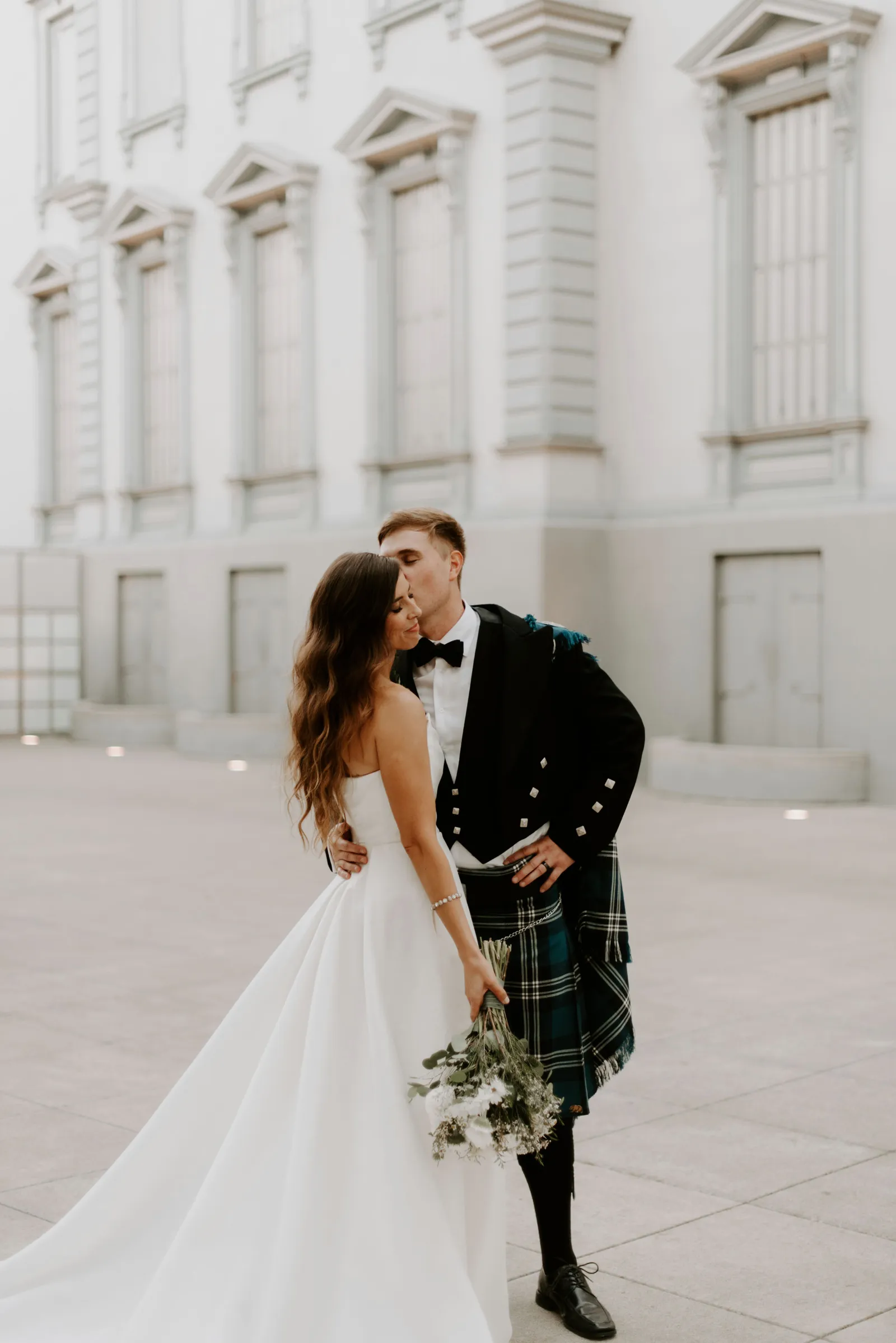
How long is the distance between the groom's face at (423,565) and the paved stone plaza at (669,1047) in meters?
1.67

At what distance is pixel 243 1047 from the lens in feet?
12.6

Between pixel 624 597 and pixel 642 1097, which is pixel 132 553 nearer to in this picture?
pixel 624 597

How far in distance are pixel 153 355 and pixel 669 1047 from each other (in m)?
19.9

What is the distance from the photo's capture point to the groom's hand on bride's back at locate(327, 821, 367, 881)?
12.3 ft

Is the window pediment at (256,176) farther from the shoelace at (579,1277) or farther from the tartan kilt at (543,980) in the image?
the shoelace at (579,1277)

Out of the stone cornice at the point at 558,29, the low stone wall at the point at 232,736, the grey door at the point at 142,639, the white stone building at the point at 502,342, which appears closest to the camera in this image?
the white stone building at the point at 502,342

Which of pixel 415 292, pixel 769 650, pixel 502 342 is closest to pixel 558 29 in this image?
pixel 502 342

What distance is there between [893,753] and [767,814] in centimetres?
165

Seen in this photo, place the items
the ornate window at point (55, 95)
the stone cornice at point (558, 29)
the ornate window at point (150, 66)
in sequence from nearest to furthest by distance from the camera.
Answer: the stone cornice at point (558, 29) < the ornate window at point (150, 66) < the ornate window at point (55, 95)

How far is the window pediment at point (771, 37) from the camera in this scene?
15.3 meters

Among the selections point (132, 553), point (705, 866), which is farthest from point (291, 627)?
point (705, 866)

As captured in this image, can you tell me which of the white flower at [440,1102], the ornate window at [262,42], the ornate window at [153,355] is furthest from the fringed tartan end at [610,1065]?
the ornate window at [153,355]

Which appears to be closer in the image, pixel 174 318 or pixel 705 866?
pixel 705 866

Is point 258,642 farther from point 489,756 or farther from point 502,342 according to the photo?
point 489,756
